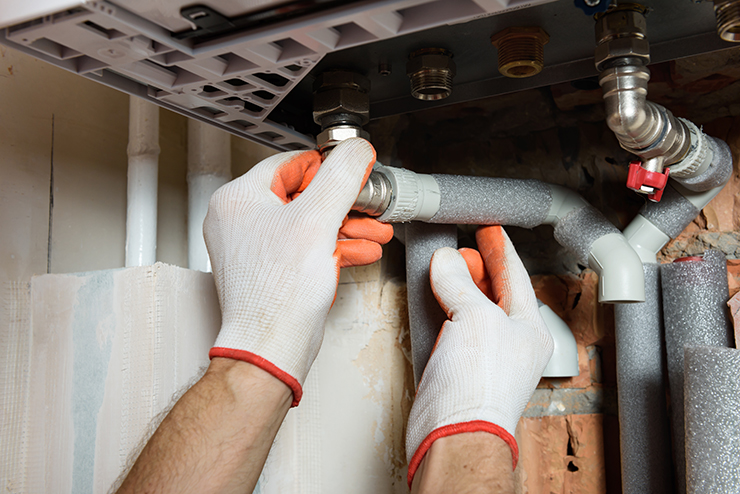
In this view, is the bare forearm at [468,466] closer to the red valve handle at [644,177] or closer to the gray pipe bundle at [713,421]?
the gray pipe bundle at [713,421]

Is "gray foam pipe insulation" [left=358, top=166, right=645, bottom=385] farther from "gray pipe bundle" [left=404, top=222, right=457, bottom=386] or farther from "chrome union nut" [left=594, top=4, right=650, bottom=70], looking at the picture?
"chrome union nut" [left=594, top=4, right=650, bottom=70]

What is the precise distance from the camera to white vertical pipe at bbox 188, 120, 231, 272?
0.92m

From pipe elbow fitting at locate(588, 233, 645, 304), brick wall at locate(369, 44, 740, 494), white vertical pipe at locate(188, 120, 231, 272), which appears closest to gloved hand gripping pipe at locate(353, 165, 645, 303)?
pipe elbow fitting at locate(588, 233, 645, 304)

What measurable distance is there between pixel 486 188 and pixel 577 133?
24 centimetres

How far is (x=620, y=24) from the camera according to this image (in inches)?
21.5

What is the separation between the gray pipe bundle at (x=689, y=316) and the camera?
66cm

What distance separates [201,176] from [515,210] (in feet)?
1.79

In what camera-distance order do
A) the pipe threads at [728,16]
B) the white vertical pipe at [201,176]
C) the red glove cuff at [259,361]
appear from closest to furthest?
the pipe threads at [728,16], the red glove cuff at [259,361], the white vertical pipe at [201,176]

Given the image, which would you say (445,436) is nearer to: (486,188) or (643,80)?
(486,188)

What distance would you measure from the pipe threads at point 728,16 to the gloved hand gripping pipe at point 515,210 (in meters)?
0.28

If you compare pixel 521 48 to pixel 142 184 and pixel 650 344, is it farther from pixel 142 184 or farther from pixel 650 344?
pixel 142 184

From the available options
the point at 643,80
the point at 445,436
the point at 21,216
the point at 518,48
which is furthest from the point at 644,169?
the point at 21,216

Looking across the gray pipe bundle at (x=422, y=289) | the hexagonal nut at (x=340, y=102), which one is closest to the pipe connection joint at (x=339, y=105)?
the hexagonal nut at (x=340, y=102)

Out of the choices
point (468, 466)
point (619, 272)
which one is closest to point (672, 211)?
point (619, 272)
